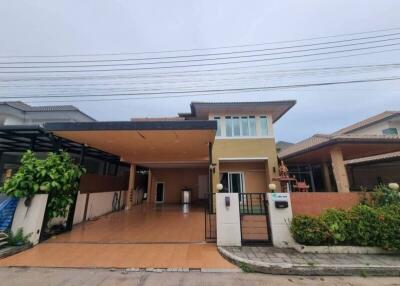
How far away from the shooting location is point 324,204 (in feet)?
15.7

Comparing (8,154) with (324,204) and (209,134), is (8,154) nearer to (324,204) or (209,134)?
(209,134)

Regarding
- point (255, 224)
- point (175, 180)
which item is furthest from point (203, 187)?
point (255, 224)

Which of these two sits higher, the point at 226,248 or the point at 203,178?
the point at 203,178

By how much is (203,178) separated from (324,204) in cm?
975

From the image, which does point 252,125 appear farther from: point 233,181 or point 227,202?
point 227,202

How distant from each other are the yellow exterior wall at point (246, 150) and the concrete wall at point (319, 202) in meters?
4.64

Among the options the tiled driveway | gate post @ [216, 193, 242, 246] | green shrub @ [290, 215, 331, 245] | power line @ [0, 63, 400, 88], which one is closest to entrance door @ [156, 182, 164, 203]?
the tiled driveway

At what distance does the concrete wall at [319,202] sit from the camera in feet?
15.4

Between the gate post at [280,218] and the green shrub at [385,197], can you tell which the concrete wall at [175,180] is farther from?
the green shrub at [385,197]

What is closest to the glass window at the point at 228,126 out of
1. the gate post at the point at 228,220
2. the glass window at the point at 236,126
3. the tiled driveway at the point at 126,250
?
the glass window at the point at 236,126

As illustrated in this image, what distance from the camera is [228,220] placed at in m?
4.50

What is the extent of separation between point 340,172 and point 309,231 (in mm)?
4640

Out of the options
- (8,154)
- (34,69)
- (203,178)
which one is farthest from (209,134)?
(8,154)

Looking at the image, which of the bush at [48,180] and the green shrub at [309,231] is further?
the bush at [48,180]
